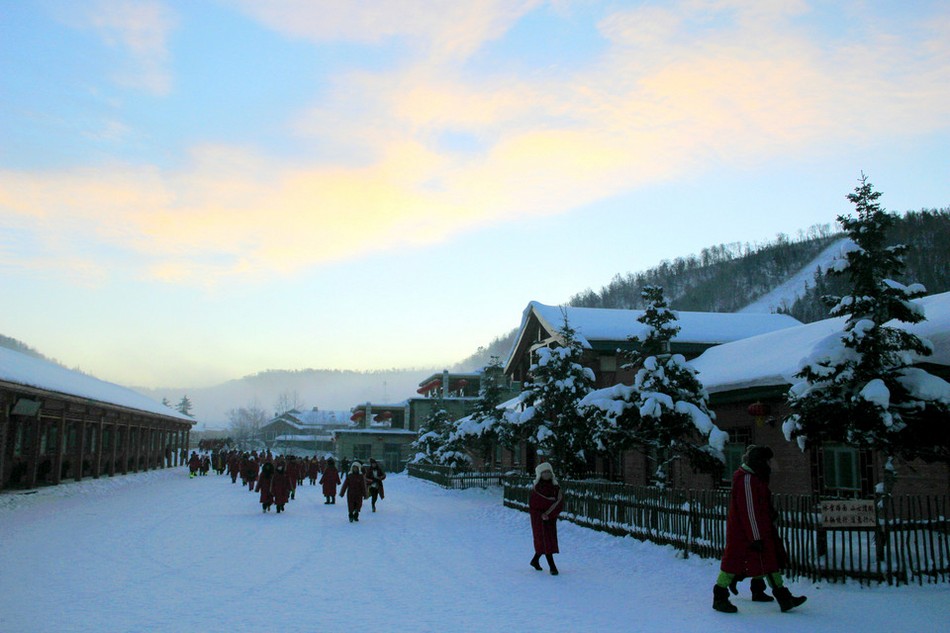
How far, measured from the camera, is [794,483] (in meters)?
17.9

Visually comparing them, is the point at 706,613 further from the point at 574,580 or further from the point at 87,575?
the point at 87,575

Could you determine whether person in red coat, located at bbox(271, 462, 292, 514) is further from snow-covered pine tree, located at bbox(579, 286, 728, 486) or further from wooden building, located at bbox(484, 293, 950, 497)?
wooden building, located at bbox(484, 293, 950, 497)

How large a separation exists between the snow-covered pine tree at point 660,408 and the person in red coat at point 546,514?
215 inches

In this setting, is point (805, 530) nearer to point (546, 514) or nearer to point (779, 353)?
point (546, 514)

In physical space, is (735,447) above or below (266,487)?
above

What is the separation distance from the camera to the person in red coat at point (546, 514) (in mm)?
11117

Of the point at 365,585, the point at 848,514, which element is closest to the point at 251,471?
the point at 365,585

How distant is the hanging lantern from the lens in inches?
704

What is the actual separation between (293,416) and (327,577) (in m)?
112

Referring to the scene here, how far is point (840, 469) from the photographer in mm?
16703

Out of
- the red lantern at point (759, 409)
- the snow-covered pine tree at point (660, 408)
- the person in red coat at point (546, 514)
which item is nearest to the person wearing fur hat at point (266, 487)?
the snow-covered pine tree at point (660, 408)

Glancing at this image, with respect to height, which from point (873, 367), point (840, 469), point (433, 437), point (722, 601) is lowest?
point (722, 601)

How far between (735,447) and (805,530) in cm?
1099

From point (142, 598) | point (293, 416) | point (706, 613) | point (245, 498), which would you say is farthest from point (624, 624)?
point (293, 416)
